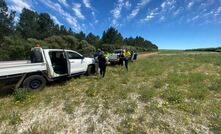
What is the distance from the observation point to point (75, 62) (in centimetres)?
759

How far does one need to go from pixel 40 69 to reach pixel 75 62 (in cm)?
201

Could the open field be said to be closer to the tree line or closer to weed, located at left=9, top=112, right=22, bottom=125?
weed, located at left=9, top=112, right=22, bottom=125

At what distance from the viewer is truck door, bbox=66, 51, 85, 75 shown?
7344mm

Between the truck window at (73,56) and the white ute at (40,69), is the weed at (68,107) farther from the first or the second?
the truck window at (73,56)

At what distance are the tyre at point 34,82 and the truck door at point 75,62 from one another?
1.56 meters

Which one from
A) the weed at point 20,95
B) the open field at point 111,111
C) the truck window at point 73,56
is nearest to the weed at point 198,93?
the open field at point 111,111

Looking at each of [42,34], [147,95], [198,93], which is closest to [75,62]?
[147,95]

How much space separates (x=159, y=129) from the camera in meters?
3.42

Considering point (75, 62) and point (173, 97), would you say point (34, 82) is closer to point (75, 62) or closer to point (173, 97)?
point (75, 62)

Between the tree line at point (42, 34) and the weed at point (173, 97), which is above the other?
the tree line at point (42, 34)

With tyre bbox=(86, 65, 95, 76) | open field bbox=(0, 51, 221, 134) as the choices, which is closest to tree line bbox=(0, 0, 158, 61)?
tyre bbox=(86, 65, 95, 76)

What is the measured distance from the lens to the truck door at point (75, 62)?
734cm

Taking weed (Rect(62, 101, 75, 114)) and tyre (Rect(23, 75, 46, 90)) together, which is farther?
tyre (Rect(23, 75, 46, 90))

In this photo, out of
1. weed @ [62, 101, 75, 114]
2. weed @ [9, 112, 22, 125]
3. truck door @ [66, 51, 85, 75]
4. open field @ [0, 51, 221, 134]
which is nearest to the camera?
open field @ [0, 51, 221, 134]
